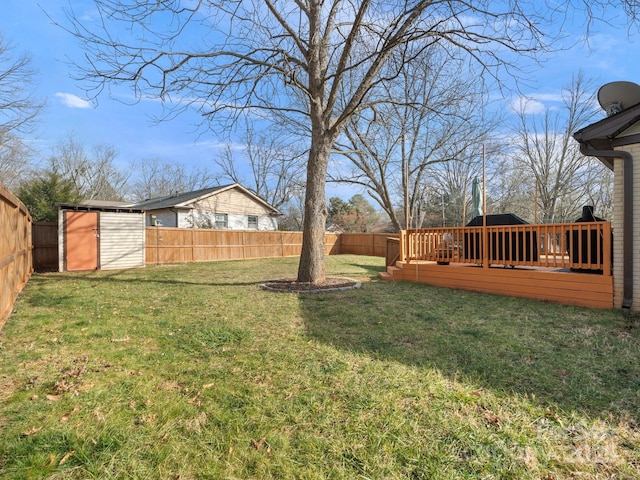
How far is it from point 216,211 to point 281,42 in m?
14.7

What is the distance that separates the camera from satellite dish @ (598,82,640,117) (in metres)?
6.04

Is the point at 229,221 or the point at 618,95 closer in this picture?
the point at 618,95

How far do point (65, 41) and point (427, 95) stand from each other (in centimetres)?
1561

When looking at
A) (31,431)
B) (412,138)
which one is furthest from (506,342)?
(412,138)

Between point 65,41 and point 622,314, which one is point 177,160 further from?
point 622,314

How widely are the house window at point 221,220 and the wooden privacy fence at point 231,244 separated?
169 inches

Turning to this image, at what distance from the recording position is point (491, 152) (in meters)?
18.3

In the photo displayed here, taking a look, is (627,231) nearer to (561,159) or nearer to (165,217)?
(165,217)

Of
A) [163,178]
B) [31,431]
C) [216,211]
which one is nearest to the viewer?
[31,431]

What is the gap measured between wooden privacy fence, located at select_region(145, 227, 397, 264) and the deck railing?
1046cm

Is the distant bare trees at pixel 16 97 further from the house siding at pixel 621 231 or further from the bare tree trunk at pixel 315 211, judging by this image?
the house siding at pixel 621 231

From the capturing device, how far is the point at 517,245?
20.8ft

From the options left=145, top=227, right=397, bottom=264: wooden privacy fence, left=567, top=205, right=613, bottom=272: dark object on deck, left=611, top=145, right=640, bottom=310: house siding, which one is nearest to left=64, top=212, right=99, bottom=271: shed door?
left=145, top=227, right=397, bottom=264: wooden privacy fence

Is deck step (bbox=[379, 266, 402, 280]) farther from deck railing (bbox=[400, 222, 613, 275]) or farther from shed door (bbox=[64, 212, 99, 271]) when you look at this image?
shed door (bbox=[64, 212, 99, 271])
